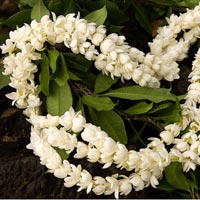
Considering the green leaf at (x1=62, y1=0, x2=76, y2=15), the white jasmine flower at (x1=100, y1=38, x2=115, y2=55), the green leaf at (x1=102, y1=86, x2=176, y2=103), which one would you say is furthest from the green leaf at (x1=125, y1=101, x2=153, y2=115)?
the green leaf at (x1=62, y1=0, x2=76, y2=15)

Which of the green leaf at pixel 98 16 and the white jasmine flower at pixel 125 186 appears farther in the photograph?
the green leaf at pixel 98 16

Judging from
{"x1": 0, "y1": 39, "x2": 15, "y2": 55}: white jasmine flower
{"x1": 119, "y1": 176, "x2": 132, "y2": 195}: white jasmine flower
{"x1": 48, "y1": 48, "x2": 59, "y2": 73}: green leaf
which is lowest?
{"x1": 119, "y1": 176, "x2": 132, "y2": 195}: white jasmine flower

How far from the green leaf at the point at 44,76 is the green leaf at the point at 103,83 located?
0.09 m

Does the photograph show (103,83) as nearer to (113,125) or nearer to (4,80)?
(113,125)

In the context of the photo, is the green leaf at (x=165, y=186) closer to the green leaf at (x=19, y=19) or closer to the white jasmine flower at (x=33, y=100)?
the white jasmine flower at (x=33, y=100)

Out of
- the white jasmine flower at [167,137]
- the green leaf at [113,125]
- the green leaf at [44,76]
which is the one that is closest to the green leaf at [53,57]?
the green leaf at [44,76]

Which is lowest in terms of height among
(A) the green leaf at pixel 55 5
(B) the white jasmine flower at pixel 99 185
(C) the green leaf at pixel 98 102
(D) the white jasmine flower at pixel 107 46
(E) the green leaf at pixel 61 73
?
(B) the white jasmine flower at pixel 99 185

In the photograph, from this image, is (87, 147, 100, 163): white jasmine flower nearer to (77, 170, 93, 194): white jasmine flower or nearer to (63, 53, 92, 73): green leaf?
(77, 170, 93, 194): white jasmine flower

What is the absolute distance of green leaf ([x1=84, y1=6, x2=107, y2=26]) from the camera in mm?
933

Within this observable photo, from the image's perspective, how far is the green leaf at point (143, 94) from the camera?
901 millimetres

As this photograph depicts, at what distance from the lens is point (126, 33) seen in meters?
1.13

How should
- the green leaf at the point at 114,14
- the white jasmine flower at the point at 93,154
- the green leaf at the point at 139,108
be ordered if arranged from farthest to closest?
the green leaf at the point at 114,14 → the green leaf at the point at 139,108 → the white jasmine flower at the point at 93,154

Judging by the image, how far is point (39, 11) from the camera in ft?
3.11

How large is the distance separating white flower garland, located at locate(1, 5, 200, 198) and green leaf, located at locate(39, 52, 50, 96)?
0.05 feet
